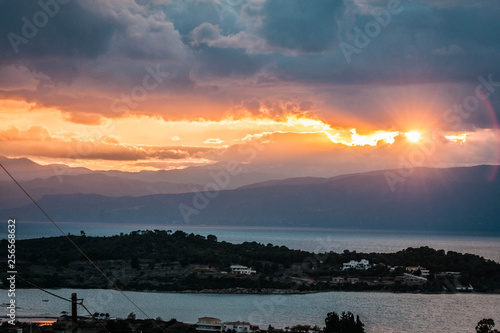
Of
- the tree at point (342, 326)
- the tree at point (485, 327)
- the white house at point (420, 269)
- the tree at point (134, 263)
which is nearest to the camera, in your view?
the tree at point (342, 326)

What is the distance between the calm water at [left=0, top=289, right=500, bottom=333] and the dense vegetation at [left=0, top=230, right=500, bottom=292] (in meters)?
2.02

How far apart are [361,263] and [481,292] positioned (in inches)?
424

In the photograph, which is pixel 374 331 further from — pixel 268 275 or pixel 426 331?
pixel 268 275

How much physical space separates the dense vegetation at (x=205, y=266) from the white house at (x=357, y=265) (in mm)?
764

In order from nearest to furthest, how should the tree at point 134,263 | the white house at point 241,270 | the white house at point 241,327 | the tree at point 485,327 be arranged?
the tree at point 485,327 → the white house at point 241,327 → the white house at point 241,270 → the tree at point 134,263

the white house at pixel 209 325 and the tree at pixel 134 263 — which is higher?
the tree at pixel 134 263

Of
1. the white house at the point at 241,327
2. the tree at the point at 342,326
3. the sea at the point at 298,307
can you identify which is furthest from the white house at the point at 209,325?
the tree at the point at 342,326

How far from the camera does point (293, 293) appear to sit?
50.2 m

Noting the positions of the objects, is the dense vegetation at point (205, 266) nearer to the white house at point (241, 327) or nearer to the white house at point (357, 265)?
the white house at point (357, 265)

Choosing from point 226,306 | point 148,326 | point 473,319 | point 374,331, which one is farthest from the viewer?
point 226,306

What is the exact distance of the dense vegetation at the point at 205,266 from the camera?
52.4 metres

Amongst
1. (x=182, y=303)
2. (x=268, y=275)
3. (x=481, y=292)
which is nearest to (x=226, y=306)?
(x=182, y=303)

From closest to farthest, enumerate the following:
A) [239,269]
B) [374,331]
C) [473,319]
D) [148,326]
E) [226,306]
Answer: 1. [148,326]
2. [374,331]
3. [473,319]
4. [226,306]
5. [239,269]

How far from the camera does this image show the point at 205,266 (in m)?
56.3
